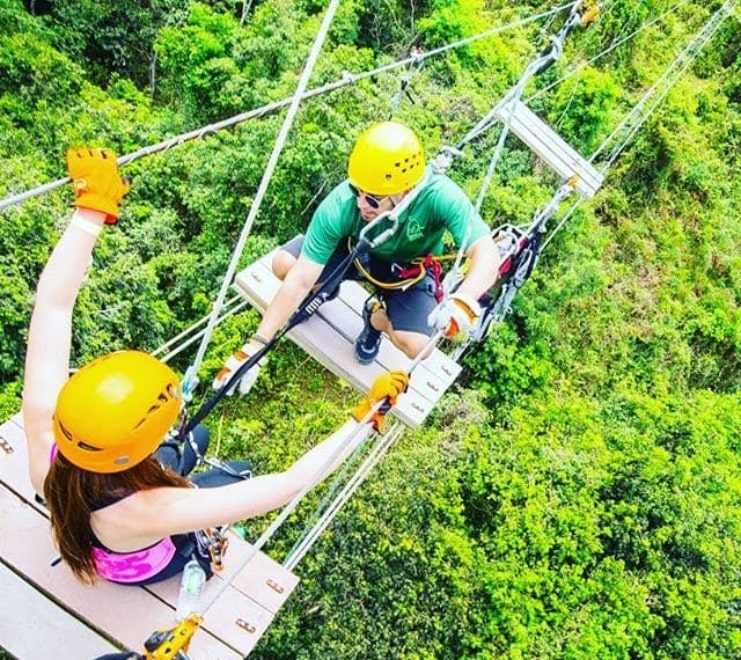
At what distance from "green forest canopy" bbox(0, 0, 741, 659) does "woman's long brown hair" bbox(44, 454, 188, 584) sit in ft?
8.50

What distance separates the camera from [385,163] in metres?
2.60

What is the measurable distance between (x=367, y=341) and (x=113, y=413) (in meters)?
1.76

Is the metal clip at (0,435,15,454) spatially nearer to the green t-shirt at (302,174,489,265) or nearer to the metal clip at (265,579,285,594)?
the metal clip at (265,579,285,594)

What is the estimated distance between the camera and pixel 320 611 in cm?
414

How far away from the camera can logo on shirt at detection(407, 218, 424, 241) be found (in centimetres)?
276

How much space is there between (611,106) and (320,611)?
5759 millimetres

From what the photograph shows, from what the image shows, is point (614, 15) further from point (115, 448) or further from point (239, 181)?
point (115, 448)

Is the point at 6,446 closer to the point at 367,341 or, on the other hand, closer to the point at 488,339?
the point at 367,341

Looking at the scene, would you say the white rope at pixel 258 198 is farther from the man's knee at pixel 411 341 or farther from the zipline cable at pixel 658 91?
the zipline cable at pixel 658 91

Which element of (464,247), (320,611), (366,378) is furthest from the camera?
(320,611)

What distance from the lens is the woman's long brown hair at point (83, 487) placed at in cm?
161

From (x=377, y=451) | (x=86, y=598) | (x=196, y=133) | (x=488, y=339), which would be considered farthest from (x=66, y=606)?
(x=488, y=339)

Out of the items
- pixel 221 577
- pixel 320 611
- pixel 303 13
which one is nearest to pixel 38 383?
pixel 221 577

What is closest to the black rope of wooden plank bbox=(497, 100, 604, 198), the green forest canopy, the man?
the man
